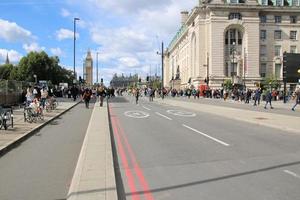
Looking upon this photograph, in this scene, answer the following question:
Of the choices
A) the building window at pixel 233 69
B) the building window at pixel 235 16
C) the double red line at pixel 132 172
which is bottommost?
the double red line at pixel 132 172

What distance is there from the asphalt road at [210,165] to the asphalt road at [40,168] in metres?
1.22

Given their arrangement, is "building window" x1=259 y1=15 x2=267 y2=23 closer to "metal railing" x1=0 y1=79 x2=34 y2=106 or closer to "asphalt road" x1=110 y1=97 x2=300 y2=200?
"metal railing" x1=0 y1=79 x2=34 y2=106

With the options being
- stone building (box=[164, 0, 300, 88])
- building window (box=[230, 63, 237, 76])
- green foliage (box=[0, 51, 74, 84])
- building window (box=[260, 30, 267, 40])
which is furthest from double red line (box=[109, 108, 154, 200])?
green foliage (box=[0, 51, 74, 84])

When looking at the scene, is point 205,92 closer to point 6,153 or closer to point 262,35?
point 262,35

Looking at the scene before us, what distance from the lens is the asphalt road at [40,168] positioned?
28.8 feet

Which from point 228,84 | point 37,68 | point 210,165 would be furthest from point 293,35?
point 210,165

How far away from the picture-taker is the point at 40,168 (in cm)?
1138

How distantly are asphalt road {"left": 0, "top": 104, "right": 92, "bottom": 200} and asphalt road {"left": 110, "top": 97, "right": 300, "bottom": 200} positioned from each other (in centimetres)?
122

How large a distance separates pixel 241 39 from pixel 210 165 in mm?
107433

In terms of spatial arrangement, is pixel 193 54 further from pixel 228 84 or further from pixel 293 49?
pixel 293 49

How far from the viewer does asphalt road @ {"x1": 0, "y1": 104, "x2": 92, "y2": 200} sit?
8789mm

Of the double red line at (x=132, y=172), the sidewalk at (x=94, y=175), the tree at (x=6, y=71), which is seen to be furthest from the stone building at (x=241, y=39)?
the sidewalk at (x=94, y=175)

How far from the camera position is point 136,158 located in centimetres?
1270

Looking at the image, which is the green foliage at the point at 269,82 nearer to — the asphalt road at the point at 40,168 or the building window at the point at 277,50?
the building window at the point at 277,50
